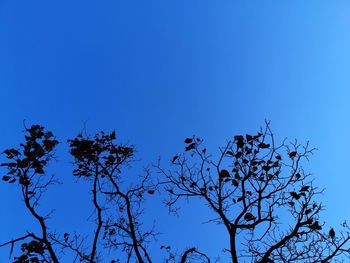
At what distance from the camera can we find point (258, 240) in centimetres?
897

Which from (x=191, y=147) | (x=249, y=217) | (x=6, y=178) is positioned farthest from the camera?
(x=191, y=147)

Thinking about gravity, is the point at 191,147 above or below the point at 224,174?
above

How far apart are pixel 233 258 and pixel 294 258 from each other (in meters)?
2.42

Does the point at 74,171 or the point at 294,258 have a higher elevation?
the point at 74,171

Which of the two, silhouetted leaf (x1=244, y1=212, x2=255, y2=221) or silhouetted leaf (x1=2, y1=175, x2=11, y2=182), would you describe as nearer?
silhouetted leaf (x1=2, y1=175, x2=11, y2=182)

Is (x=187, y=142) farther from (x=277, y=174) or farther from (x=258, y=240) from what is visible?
(x=258, y=240)

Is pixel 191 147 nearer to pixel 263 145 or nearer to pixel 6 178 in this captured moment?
pixel 263 145

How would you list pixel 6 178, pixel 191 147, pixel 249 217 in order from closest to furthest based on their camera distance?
1. pixel 6 178
2. pixel 249 217
3. pixel 191 147

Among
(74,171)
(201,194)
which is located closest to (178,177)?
(201,194)

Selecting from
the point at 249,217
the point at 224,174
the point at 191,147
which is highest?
the point at 191,147

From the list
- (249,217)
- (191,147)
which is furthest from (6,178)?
(249,217)

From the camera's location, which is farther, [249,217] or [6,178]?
[249,217]

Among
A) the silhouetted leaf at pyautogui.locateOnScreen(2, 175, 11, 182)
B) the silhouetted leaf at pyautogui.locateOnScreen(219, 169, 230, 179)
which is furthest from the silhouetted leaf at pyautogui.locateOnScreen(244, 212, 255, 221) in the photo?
the silhouetted leaf at pyautogui.locateOnScreen(2, 175, 11, 182)

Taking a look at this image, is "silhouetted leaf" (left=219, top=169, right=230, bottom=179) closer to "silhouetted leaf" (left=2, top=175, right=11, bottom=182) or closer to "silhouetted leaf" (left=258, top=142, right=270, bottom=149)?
"silhouetted leaf" (left=258, top=142, right=270, bottom=149)
